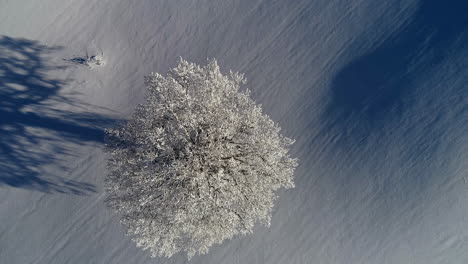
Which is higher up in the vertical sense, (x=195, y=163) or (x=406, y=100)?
(x=406, y=100)

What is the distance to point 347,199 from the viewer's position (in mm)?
15945

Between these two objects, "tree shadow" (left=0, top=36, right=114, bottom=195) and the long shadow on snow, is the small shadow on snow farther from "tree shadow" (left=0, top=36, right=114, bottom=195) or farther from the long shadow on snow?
the long shadow on snow

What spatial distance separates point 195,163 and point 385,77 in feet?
32.4

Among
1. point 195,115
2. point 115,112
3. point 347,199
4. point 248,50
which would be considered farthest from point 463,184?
point 115,112

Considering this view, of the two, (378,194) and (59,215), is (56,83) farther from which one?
(378,194)

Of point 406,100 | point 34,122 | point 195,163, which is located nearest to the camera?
point 195,163

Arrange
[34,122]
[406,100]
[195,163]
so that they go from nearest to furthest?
1. [195,163]
2. [34,122]
3. [406,100]

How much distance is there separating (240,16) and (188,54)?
2.94 meters

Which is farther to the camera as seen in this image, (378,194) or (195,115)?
(378,194)

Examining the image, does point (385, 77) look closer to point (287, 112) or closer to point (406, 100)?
point (406, 100)

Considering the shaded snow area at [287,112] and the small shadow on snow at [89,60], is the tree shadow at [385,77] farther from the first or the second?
the small shadow on snow at [89,60]

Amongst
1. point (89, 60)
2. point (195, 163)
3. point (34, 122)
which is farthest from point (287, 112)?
point (34, 122)

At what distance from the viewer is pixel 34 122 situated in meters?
15.8

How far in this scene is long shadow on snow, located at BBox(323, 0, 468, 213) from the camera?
15836 mm
